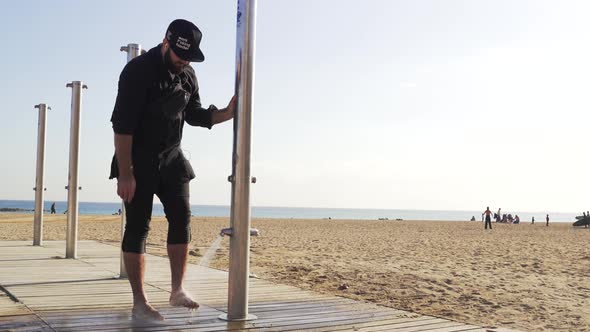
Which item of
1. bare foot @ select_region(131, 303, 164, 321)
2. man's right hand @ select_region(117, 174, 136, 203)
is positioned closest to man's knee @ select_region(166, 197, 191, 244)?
man's right hand @ select_region(117, 174, 136, 203)

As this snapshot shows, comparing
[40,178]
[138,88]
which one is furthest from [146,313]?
[40,178]

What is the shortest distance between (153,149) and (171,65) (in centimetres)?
49

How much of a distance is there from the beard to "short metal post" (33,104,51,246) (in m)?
6.47

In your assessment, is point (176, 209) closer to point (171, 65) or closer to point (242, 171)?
point (242, 171)

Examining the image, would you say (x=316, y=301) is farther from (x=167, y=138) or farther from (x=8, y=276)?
(x=8, y=276)

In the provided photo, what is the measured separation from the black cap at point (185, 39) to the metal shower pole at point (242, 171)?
0.30m

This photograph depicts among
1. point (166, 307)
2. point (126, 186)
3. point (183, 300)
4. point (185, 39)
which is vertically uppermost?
point (185, 39)

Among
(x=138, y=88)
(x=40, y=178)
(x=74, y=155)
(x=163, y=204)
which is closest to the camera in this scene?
(x=138, y=88)

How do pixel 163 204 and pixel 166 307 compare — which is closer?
pixel 163 204

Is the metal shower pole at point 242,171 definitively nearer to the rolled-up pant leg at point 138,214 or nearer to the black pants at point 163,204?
the black pants at point 163,204

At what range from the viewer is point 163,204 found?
3.37m

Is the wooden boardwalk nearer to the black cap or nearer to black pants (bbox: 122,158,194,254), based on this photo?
black pants (bbox: 122,158,194,254)

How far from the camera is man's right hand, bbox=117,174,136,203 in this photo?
3.15 m

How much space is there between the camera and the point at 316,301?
408 centimetres
